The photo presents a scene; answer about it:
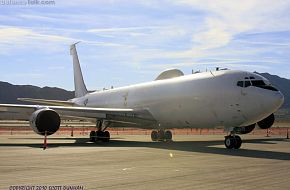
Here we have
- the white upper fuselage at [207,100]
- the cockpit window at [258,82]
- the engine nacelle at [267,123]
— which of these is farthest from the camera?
the engine nacelle at [267,123]

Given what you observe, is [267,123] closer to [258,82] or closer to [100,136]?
[258,82]

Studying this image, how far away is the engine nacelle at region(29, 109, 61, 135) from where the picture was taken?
24.7 metres

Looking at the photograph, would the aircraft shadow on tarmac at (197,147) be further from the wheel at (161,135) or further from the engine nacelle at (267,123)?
the wheel at (161,135)

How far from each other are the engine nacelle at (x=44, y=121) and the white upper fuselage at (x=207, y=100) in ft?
22.6

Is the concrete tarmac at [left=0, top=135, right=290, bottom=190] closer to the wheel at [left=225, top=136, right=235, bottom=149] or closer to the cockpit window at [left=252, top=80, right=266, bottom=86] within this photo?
the wheel at [left=225, top=136, right=235, bottom=149]

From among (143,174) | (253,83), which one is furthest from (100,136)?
(143,174)

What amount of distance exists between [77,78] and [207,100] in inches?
1055

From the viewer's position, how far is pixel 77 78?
47719mm

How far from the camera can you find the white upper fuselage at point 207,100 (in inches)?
828

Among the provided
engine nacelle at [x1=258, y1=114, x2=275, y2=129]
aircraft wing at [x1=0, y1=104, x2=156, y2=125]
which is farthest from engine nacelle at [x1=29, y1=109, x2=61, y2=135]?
engine nacelle at [x1=258, y1=114, x2=275, y2=129]

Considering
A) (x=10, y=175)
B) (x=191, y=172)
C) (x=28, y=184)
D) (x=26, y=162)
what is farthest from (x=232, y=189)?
(x=26, y=162)

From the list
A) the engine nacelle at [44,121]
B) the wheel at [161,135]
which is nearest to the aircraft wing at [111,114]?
the wheel at [161,135]

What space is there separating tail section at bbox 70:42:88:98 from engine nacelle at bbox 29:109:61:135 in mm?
20792

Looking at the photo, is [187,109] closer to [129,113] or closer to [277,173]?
[129,113]
